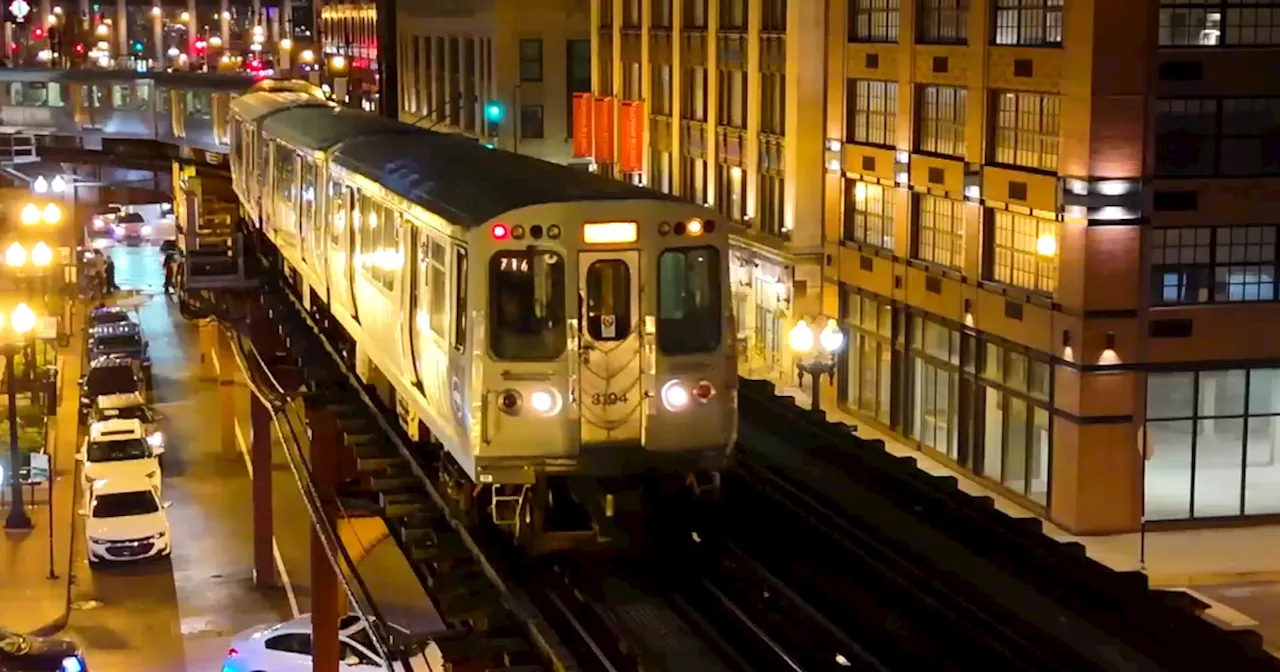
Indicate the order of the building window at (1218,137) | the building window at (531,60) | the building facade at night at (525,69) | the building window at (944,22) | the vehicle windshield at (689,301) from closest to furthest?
the vehicle windshield at (689,301)
the building window at (1218,137)
the building window at (944,22)
the building facade at night at (525,69)
the building window at (531,60)

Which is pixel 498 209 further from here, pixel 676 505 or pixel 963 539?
pixel 963 539

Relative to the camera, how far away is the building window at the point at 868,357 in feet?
109

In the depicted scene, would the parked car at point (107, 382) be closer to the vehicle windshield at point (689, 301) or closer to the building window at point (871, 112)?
the building window at point (871, 112)

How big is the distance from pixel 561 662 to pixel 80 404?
3341cm

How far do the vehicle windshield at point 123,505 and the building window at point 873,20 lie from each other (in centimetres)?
1532

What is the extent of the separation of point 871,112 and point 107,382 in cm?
1821

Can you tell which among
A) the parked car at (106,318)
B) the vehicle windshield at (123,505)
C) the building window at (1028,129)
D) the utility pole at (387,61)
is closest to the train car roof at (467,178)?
the building window at (1028,129)

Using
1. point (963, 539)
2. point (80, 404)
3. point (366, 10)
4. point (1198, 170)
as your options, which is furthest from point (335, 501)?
point (366, 10)

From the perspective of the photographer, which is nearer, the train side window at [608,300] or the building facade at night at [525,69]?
the train side window at [608,300]

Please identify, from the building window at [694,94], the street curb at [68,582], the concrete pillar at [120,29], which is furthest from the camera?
the concrete pillar at [120,29]

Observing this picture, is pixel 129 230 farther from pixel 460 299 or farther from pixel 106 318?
pixel 460 299

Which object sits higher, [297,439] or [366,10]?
[366,10]

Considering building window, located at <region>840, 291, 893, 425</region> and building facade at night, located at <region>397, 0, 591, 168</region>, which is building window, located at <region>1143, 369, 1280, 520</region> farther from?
building facade at night, located at <region>397, 0, 591, 168</region>

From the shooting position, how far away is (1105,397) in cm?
2639
